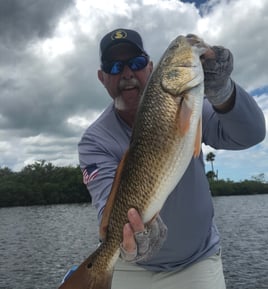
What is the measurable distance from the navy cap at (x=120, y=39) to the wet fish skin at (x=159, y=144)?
3.44ft

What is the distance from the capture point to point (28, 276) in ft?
69.3

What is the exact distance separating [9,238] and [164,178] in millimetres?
39215

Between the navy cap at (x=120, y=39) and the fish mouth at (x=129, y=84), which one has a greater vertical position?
the navy cap at (x=120, y=39)

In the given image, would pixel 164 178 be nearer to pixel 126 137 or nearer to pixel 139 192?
pixel 139 192

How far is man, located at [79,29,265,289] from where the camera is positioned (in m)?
3.63

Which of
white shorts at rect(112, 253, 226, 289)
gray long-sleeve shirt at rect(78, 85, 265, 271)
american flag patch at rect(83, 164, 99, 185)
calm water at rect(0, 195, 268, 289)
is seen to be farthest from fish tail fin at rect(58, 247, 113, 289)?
calm water at rect(0, 195, 268, 289)

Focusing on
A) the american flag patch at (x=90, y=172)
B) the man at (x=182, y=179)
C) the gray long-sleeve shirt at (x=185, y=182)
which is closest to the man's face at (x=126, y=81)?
the man at (x=182, y=179)

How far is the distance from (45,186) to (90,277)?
114364mm

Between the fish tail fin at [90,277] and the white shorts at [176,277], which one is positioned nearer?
the fish tail fin at [90,277]

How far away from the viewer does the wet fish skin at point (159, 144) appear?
2734 millimetres

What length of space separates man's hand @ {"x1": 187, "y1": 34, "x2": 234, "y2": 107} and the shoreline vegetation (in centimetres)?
11015

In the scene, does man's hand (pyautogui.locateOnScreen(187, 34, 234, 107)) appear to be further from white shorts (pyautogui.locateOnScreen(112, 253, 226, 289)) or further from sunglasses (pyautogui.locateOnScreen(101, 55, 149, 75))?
white shorts (pyautogui.locateOnScreen(112, 253, 226, 289))

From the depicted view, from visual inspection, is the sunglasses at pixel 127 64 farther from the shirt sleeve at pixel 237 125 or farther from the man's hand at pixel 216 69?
the man's hand at pixel 216 69

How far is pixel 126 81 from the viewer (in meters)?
3.84
